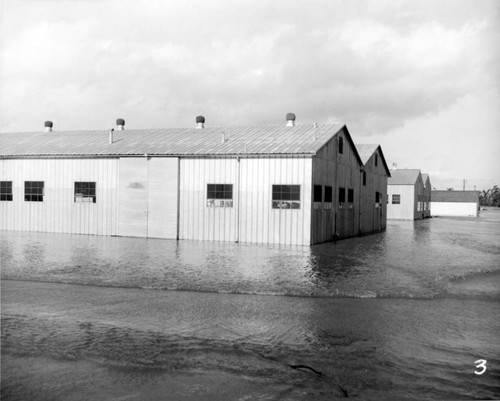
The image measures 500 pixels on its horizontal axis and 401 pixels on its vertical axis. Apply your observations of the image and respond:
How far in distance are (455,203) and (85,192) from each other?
6578 cm

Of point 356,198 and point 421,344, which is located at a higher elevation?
point 356,198

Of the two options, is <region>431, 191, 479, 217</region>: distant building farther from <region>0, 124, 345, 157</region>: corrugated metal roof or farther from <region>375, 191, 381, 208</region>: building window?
<region>0, 124, 345, 157</region>: corrugated metal roof

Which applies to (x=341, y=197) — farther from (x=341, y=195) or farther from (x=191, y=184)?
(x=191, y=184)

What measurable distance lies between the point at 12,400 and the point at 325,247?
1755 centimetres

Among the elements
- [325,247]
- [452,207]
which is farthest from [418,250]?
[452,207]

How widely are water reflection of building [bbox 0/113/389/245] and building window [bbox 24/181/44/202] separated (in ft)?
0.18

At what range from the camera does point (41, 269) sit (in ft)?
44.3

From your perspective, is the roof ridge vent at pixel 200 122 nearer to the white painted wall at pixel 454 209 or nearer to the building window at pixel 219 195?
the building window at pixel 219 195

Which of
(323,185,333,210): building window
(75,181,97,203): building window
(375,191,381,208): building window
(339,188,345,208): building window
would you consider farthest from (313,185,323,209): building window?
(375,191,381,208): building window

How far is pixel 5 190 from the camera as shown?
2775 centimetres

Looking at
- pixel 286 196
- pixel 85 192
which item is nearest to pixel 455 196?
pixel 286 196

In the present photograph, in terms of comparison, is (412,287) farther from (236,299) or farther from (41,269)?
(41,269)

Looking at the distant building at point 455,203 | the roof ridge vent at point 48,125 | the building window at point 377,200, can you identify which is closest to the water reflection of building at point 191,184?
the roof ridge vent at point 48,125

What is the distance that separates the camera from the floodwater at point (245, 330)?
5.71 meters
